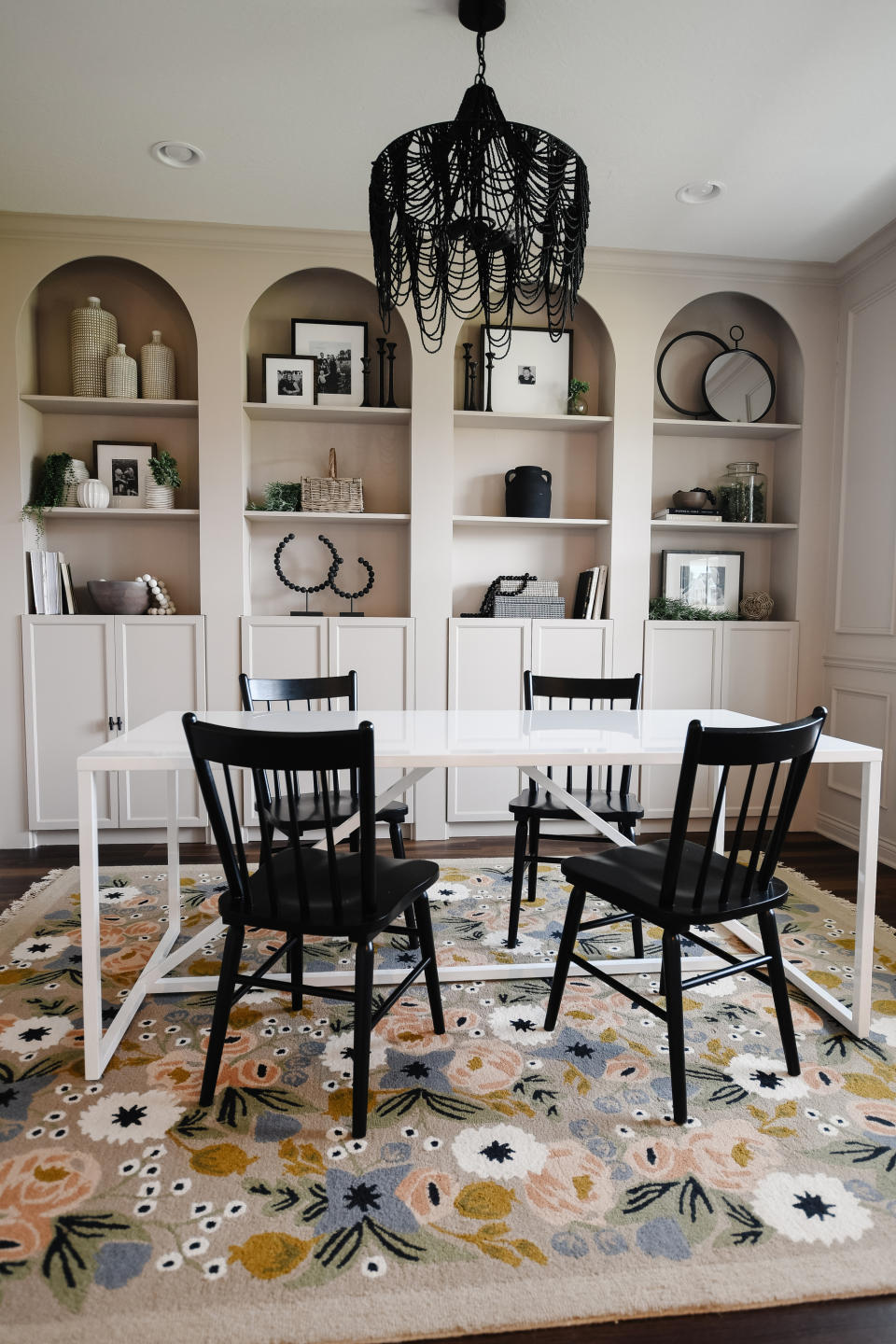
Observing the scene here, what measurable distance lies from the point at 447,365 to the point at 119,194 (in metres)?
1.54

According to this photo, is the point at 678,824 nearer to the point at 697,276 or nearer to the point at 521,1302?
the point at 521,1302

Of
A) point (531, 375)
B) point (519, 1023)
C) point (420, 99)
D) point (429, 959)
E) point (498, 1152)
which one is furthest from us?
point (531, 375)

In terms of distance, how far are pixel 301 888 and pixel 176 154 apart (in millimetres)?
2865

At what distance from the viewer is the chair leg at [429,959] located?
1.90 m

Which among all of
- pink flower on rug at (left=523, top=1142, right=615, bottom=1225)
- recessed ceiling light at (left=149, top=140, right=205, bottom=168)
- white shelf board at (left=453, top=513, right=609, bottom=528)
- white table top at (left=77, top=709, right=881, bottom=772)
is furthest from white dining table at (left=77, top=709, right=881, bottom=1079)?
recessed ceiling light at (left=149, top=140, right=205, bottom=168)

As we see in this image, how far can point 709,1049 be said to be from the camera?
196 cm

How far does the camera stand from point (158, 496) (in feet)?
12.0

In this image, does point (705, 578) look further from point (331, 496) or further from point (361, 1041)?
point (361, 1041)

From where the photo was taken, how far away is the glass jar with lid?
3967 mm

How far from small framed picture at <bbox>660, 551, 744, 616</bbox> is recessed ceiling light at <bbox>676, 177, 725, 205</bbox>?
157cm

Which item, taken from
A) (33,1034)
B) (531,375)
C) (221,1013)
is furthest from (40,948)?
(531,375)

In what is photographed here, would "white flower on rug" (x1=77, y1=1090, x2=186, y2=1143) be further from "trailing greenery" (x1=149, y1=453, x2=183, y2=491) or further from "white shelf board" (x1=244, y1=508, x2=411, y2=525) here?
"trailing greenery" (x1=149, y1=453, x2=183, y2=491)

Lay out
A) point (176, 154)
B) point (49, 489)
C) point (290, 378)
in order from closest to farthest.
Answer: point (176, 154) < point (49, 489) < point (290, 378)

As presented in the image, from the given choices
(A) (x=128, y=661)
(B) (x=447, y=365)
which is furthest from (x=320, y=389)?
(A) (x=128, y=661)
